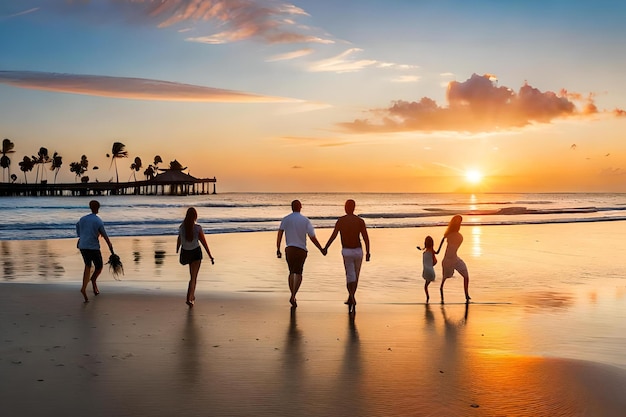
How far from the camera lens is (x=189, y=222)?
11.7m

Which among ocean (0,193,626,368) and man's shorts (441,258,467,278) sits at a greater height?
man's shorts (441,258,467,278)

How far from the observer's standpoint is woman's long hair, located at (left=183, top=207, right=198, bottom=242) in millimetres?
11625

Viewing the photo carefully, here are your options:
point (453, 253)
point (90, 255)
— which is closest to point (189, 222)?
point (90, 255)

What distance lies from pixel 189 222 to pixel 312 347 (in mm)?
4466

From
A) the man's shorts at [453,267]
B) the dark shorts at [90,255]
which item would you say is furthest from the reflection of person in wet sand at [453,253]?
the dark shorts at [90,255]

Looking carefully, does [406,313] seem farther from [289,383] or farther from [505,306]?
[289,383]

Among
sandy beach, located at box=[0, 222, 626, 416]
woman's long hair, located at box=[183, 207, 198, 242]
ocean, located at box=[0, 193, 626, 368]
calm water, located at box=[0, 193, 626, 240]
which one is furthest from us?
calm water, located at box=[0, 193, 626, 240]

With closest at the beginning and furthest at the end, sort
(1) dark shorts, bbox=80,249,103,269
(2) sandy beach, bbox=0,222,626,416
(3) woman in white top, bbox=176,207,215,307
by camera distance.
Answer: (2) sandy beach, bbox=0,222,626,416, (3) woman in white top, bbox=176,207,215,307, (1) dark shorts, bbox=80,249,103,269

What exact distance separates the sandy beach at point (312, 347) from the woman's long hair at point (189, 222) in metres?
1.42

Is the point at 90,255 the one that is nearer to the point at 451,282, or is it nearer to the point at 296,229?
the point at 296,229

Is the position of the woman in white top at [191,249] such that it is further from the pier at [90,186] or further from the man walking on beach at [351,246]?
the pier at [90,186]

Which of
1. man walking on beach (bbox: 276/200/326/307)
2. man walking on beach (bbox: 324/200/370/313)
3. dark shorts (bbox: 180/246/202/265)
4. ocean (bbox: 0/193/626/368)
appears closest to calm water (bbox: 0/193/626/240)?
ocean (bbox: 0/193/626/368)

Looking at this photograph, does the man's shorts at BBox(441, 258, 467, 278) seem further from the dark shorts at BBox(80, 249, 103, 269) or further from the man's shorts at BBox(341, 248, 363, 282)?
the dark shorts at BBox(80, 249, 103, 269)

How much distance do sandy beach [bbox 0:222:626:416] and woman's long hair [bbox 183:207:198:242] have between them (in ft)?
4.66
